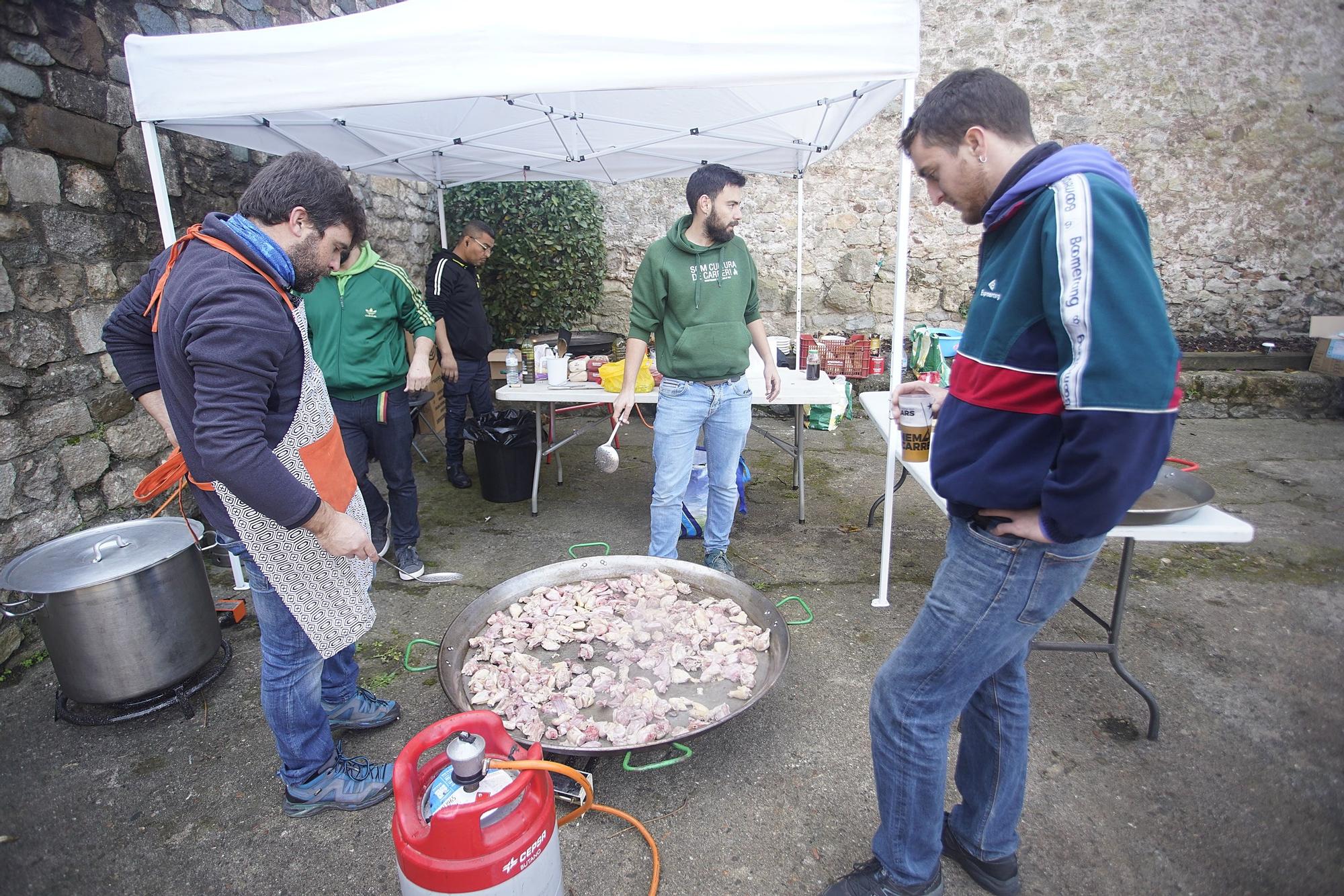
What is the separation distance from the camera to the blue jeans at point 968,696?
1.44 meters

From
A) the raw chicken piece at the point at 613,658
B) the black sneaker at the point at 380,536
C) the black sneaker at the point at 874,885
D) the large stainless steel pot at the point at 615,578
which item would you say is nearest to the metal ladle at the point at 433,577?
the black sneaker at the point at 380,536

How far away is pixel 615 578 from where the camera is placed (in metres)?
3.21

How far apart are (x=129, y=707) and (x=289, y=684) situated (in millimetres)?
1213

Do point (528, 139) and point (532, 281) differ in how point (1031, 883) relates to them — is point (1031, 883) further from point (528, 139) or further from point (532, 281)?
point (532, 281)

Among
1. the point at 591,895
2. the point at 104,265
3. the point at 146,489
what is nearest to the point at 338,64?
the point at 104,265

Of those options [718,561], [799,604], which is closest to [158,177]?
[718,561]

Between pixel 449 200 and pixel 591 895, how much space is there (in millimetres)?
6353

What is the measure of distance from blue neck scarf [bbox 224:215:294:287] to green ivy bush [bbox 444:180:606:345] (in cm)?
505

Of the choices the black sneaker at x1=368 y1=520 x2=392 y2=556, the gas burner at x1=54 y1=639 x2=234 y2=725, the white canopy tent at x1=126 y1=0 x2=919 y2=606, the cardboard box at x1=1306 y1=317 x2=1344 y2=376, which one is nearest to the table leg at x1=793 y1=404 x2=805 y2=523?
the white canopy tent at x1=126 y1=0 x2=919 y2=606

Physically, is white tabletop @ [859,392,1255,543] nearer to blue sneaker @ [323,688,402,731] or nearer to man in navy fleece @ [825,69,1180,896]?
man in navy fleece @ [825,69,1180,896]

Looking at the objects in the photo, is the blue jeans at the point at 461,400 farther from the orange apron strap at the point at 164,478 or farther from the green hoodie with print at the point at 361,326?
the orange apron strap at the point at 164,478

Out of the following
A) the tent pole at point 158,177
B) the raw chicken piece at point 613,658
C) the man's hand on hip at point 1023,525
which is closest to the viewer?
the man's hand on hip at point 1023,525

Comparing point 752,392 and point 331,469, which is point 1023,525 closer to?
point 331,469

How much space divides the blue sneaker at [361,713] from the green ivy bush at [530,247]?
4.75m
